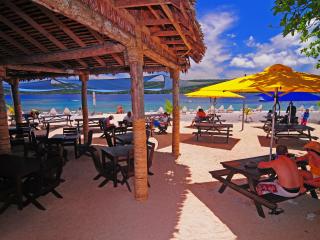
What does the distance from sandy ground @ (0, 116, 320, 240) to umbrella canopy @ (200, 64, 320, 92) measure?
2.40 meters

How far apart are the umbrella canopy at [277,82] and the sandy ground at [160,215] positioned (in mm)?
2396

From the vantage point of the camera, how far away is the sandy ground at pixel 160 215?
353 centimetres

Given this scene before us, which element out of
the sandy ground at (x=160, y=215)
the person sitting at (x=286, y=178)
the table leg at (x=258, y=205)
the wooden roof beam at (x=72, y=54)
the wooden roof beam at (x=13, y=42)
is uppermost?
the wooden roof beam at (x=13, y=42)

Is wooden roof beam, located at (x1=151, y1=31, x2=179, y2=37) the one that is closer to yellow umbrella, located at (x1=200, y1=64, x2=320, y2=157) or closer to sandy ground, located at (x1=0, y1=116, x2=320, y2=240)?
yellow umbrella, located at (x1=200, y1=64, x2=320, y2=157)

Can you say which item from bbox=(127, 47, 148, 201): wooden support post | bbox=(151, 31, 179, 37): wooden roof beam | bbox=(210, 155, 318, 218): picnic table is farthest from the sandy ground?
bbox=(151, 31, 179, 37): wooden roof beam

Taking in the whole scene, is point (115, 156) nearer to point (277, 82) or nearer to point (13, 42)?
point (13, 42)

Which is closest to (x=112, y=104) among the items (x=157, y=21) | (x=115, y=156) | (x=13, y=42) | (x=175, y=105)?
(x=175, y=105)

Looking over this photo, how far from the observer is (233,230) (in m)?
3.62

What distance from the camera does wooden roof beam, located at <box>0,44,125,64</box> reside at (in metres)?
4.65

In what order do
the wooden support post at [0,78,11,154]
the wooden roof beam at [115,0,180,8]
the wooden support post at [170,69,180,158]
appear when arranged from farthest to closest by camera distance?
1. the wooden support post at [170,69,180,158]
2. the wooden support post at [0,78,11,154]
3. the wooden roof beam at [115,0,180,8]

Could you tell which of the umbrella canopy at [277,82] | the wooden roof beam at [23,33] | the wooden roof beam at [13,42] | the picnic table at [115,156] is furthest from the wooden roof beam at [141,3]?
the picnic table at [115,156]

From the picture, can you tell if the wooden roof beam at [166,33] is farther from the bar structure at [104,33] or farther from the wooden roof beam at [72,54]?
the wooden roof beam at [72,54]

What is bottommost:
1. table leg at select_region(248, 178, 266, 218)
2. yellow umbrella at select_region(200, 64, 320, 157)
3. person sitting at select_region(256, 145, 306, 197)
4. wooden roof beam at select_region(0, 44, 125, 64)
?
table leg at select_region(248, 178, 266, 218)

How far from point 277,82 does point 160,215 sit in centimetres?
342
